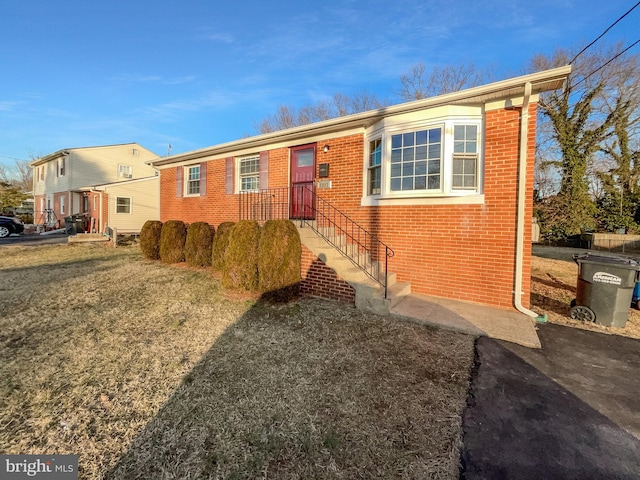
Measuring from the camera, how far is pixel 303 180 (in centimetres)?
774

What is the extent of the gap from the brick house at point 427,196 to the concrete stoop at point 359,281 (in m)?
0.02

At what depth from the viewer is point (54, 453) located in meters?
1.98

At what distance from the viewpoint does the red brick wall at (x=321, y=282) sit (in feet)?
18.0

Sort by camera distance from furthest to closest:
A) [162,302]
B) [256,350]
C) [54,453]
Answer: [162,302] → [256,350] → [54,453]

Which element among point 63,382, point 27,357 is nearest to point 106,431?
point 63,382

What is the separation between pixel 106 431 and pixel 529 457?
314 cm

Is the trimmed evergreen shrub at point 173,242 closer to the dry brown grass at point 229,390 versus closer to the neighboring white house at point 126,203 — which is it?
the dry brown grass at point 229,390

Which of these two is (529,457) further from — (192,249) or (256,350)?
(192,249)

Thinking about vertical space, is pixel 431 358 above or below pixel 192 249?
below

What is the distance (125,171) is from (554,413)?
28543 millimetres

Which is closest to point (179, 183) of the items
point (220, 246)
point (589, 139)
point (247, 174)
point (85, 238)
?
point (247, 174)

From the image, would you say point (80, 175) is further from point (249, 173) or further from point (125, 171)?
point (249, 173)

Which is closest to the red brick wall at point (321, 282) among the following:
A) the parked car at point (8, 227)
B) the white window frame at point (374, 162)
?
the white window frame at point (374, 162)

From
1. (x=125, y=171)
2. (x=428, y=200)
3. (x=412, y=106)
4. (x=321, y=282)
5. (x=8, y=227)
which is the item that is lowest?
(x=321, y=282)
